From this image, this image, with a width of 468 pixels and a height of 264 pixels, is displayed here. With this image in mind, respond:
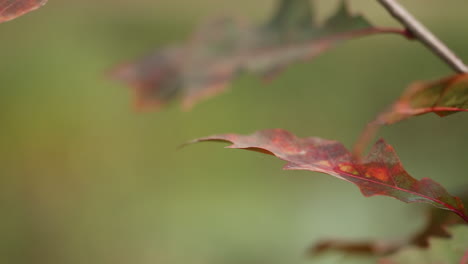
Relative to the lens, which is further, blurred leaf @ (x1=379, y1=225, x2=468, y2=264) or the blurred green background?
the blurred green background

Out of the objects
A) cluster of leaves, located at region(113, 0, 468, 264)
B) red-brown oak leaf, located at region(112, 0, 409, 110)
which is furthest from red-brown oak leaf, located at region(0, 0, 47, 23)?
red-brown oak leaf, located at region(112, 0, 409, 110)

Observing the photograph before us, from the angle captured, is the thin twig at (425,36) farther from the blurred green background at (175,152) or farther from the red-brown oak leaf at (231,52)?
the blurred green background at (175,152)

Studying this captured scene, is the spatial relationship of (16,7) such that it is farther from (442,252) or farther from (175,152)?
(175,152)

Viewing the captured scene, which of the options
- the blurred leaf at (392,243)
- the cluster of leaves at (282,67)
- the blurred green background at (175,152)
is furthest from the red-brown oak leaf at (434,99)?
the blurred green background at (175,152)

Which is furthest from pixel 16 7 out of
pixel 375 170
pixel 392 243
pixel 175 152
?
pixel 175 152

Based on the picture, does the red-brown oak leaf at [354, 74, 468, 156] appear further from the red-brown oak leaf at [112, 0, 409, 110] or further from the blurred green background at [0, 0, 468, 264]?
the blurred green background at [0, 0, 468, 264]

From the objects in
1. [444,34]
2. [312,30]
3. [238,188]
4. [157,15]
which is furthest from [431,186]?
[157,15]

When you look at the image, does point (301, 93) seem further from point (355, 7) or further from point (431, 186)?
point (431, 186)
